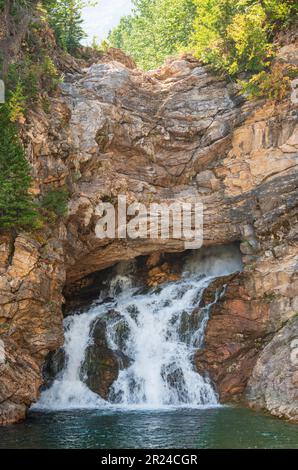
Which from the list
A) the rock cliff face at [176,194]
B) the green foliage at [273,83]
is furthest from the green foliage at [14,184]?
the green foliage at [273,83]

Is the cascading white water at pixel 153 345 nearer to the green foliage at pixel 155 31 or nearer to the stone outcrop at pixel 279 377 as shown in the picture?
the stone outcrop at pixel 279 377

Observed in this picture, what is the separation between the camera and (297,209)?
23297 mm

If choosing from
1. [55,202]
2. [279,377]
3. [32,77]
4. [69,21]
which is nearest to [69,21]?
[69,21]

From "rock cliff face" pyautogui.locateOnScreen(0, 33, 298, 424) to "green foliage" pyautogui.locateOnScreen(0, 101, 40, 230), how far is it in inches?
33.3

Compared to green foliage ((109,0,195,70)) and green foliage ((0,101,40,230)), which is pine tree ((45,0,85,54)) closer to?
green foliage ((109,0,195,70))

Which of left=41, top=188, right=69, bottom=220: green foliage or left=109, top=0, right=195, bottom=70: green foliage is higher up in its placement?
left=109, top=0, right=195, bottom=70: green foliage

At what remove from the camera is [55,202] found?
20609mm

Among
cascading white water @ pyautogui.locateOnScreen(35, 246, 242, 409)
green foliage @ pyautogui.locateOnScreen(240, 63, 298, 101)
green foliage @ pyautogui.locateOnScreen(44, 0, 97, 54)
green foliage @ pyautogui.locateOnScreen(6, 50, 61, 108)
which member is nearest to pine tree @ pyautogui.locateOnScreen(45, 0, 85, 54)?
green foliage @ pyautogui.locateOnScreen(44, 0, 97, 54)

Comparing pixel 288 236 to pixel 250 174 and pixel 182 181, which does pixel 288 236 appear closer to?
pixel 250 174

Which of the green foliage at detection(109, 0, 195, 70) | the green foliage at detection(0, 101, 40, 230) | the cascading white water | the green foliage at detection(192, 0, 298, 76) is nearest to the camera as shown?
the green foliage at detection(0, 101, 40, 230)

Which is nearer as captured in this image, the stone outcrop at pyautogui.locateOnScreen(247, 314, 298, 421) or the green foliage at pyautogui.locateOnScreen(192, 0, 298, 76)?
the stone outcrop at pyautogui.locateOnScreen(247, 314, 298, 421)

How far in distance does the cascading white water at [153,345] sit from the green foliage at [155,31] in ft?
59.7

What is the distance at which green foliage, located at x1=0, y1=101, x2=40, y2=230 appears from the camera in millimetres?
18094
